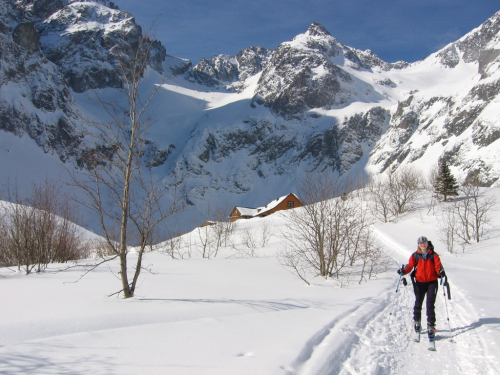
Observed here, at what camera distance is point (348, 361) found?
4.09 meters

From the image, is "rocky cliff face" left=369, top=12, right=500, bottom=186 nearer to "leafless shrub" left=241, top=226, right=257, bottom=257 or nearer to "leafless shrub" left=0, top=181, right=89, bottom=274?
"leafless shrub" left=241, top=226, right=257, bottom=257

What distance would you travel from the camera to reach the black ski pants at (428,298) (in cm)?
518

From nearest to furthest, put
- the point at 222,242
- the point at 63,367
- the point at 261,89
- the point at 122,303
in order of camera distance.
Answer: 1. the point at 63,367
2. the point at 122,303
3. the point at 222,242
4. the point at 261,89

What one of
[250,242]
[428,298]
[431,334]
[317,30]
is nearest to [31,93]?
[250,242]

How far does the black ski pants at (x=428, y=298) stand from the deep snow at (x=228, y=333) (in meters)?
0.37

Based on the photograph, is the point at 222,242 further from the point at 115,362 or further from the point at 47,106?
the point at 47,106

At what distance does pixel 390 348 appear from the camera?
4676 millimetres

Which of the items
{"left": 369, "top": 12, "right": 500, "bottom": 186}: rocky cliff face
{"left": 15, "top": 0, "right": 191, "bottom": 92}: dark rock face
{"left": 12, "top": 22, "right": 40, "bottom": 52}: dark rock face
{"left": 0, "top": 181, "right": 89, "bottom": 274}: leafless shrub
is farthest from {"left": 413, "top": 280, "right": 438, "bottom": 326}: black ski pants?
{"left": 15, "top": 0, "right": 191, "bottom": 92}: dark rock face

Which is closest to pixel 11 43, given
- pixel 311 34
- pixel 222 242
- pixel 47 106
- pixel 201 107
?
pixel 47 106

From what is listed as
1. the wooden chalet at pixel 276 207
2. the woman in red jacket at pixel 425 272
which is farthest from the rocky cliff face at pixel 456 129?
the woman in red jacket at pixel 425 272

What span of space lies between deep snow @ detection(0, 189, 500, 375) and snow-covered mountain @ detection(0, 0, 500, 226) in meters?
73.9

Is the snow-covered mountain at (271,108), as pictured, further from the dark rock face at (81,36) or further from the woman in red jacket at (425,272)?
the woman in red jacket at (425,272)

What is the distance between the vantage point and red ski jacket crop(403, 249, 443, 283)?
18.0 feet

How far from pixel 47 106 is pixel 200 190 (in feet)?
184
